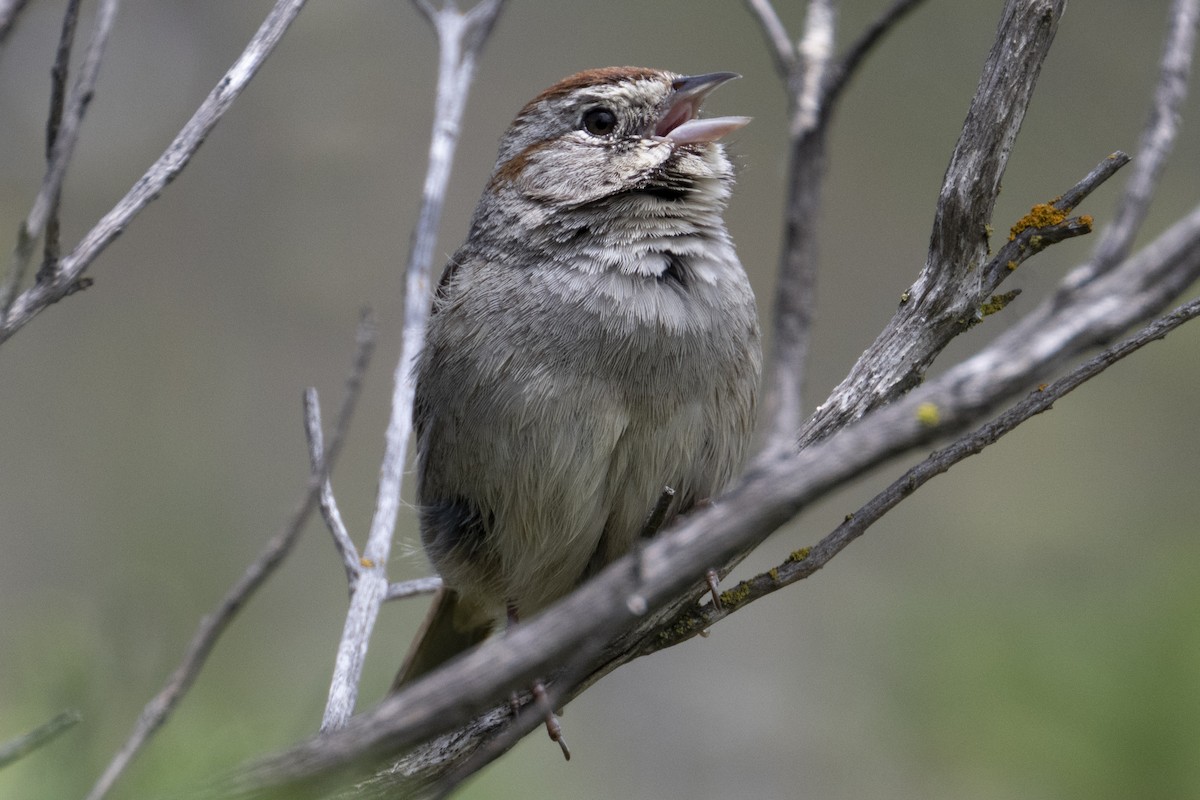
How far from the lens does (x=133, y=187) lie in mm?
2076

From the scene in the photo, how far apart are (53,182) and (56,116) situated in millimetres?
164

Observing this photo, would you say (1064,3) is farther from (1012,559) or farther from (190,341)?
(190,341)

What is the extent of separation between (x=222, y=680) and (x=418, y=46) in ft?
14.1

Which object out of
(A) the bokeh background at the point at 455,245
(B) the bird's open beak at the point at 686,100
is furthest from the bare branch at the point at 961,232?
(A) the bokeh background at the point at 455,245

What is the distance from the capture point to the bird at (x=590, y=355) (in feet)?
9.89

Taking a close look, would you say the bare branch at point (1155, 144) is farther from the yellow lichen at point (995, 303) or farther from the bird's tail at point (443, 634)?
the bird's tail at point (443, 634)

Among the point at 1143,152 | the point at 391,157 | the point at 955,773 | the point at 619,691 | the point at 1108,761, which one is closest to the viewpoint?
the point at 1143,152

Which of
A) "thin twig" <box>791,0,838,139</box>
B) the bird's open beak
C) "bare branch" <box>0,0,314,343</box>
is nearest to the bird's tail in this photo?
the bird's open beak

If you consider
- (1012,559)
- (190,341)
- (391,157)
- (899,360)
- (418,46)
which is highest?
(418,46)

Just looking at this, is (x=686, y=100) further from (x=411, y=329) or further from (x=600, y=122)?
(x=411, y=329)

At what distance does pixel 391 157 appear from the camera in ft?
22.9

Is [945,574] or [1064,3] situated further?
[945,574]

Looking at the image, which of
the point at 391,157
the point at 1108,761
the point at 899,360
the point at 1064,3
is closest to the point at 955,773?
the point at 1108,761

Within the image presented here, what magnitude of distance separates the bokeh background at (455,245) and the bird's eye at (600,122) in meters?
2.78
